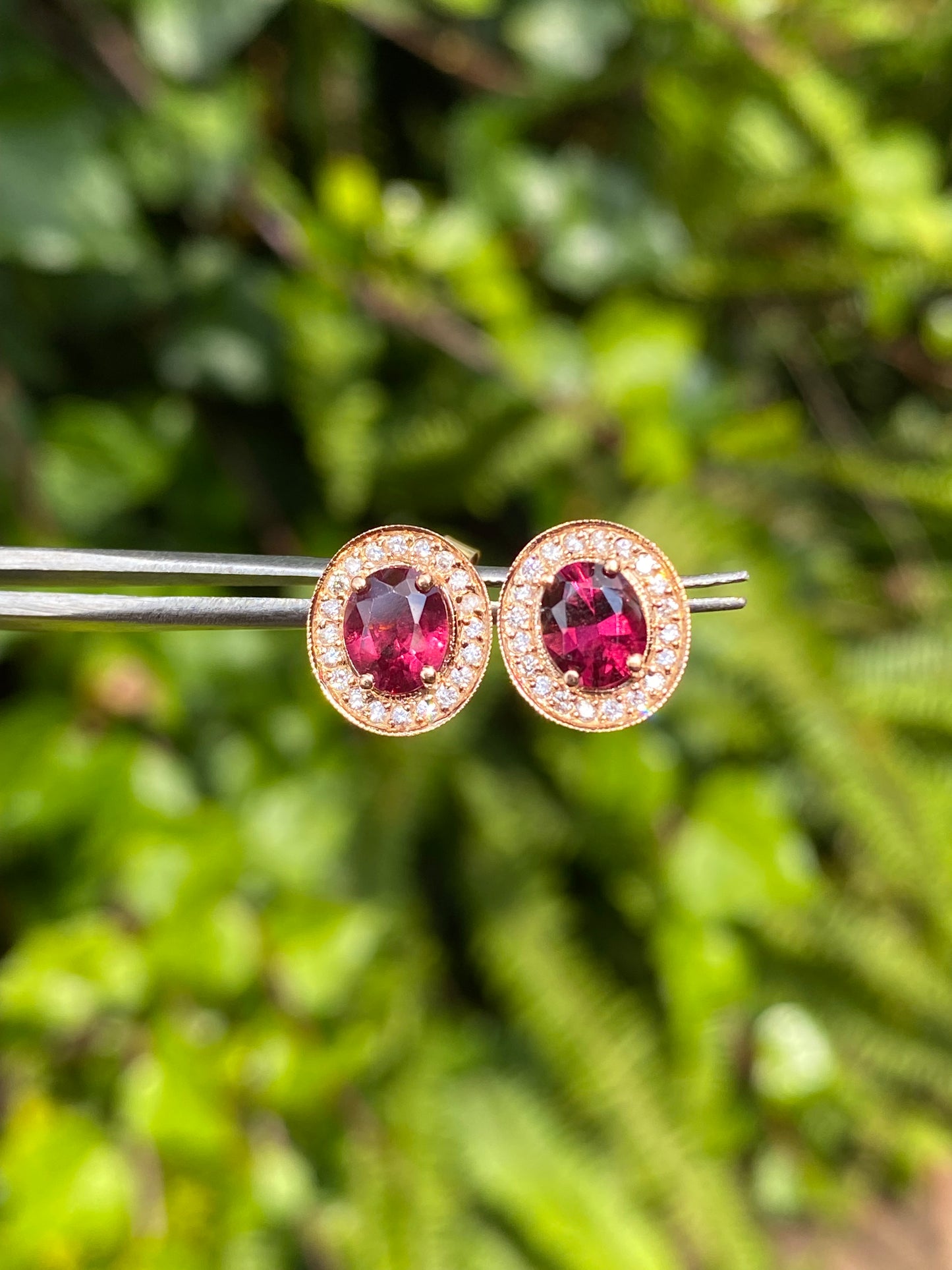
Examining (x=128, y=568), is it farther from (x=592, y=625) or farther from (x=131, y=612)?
(x=592, y=625)

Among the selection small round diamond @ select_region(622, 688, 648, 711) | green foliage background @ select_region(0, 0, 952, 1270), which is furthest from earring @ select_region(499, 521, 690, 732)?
green foliage background @ select_region(0, 0, 952, 1270)

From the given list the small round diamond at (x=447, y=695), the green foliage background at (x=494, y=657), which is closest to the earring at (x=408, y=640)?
the small round diamond at (x=447, y=695)

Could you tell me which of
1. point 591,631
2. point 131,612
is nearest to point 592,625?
point 591,631

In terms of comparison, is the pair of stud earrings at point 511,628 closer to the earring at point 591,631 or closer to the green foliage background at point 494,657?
the earring at point 591,631

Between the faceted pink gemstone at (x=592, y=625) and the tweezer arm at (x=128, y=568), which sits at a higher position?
the tweezer arm at (x=128, y=568)

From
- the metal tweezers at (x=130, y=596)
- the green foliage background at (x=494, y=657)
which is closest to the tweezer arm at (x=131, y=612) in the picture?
the metal tweezers at (x=130, y=596)

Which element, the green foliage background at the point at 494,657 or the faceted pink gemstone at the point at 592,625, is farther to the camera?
the green foliage background at the point at 494,657

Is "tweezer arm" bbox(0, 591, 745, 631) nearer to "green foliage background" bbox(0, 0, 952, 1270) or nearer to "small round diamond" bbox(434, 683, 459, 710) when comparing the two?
"small round diamond" bbox(434, 683, 459, 710)
